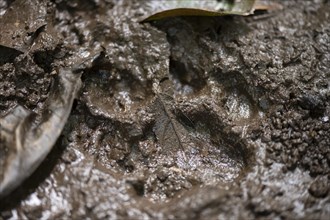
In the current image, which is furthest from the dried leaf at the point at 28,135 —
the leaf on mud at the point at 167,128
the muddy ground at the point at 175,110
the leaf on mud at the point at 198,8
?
the leaf on mud at the point at 198,8

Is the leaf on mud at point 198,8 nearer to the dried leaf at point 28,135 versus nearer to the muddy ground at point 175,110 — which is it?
the muddy ground at point 175,110

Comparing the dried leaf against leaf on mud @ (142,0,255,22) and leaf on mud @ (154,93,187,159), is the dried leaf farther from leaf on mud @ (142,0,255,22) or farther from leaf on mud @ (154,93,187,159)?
leaf on mud @ (142,0,255,22)

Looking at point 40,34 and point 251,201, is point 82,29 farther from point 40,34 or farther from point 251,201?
point 251,201

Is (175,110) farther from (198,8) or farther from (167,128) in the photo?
(198,8)

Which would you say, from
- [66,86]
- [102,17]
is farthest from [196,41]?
[66,86]

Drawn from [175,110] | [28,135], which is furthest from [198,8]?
[28,135]

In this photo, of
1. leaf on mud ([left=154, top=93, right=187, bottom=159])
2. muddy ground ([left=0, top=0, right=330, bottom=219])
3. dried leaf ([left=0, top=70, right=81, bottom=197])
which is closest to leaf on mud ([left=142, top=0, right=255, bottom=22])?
muddy ground ([left=0, top=0, right=330, bottom=219])
